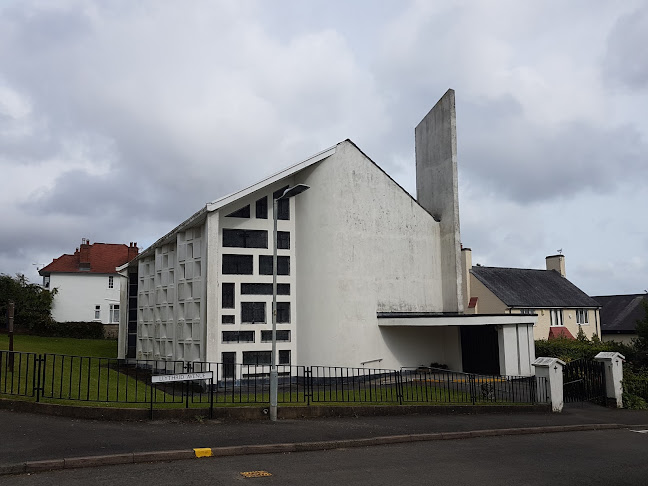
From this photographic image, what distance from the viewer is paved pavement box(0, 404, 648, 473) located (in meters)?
9.47

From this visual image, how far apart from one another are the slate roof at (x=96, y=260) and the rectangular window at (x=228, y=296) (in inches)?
1315

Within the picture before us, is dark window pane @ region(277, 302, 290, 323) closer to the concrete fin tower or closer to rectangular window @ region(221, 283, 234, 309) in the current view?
rectangular window @ region(221, 283, 234, 309)

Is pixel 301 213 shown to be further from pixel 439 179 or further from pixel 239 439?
pixel 239 439

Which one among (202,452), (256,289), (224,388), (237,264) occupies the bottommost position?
(202,452)

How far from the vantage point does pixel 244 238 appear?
23047 millimetres

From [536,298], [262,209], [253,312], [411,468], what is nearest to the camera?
[411,468]

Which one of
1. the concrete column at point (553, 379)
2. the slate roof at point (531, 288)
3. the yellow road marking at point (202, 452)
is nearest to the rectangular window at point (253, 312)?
the concrete column at point (553, 379)

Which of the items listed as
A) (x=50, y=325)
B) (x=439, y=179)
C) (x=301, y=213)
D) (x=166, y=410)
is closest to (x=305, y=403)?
(x=166, y=410)

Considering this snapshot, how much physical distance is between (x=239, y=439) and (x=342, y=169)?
15.2 meters

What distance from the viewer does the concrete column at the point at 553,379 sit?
18.2 metres

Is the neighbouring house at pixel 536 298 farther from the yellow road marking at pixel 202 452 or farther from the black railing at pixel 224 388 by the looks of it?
the yellow road marking at pixel 202 452

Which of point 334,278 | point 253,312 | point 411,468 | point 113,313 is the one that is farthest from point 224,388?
point 113,313

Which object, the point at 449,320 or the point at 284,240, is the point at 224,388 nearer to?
the point at 284,240

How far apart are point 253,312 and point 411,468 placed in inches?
541
